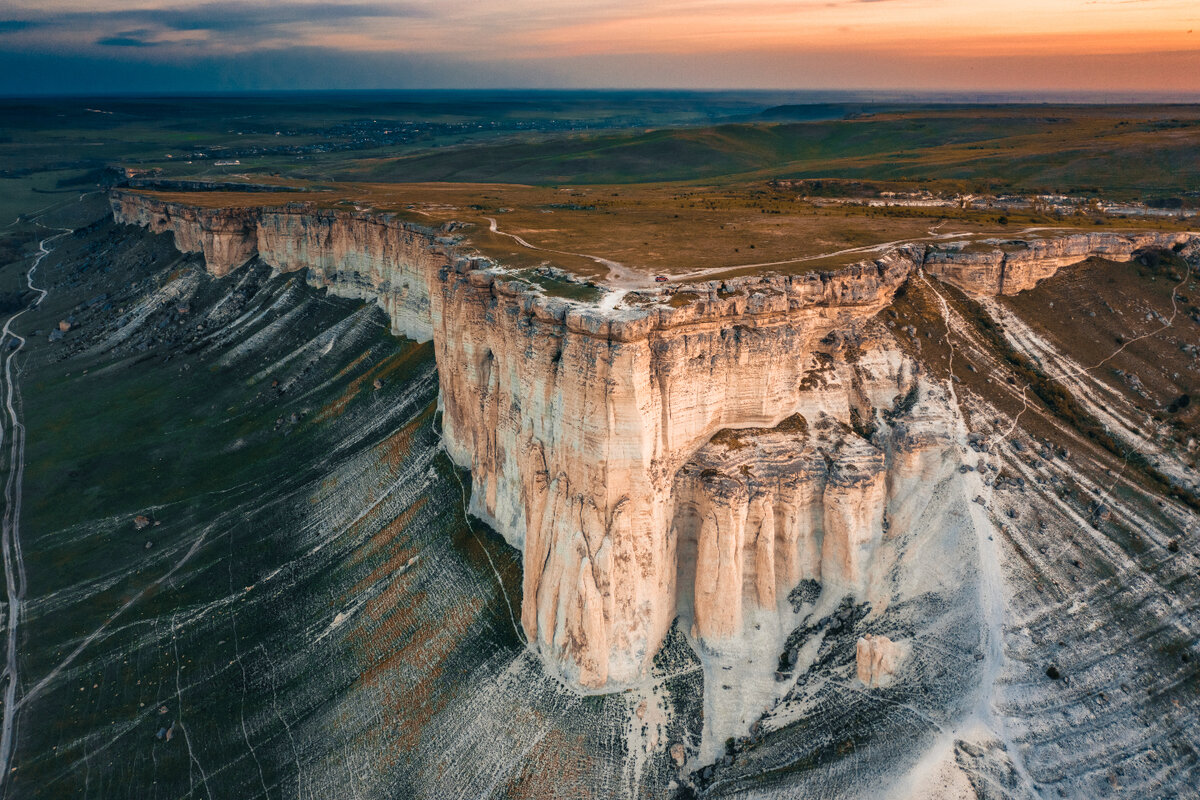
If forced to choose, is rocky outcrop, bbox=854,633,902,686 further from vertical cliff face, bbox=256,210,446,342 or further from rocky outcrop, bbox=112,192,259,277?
rocky outcrop, bbox=112,192,259,277

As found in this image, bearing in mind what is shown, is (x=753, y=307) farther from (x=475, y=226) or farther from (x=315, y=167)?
(x=315, y=167)

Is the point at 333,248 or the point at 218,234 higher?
the point at 218,234

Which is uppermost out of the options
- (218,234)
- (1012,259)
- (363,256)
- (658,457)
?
(1012,259)

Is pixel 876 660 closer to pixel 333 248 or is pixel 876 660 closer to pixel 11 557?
pixel 11 557

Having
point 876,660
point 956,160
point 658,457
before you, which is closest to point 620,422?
point 658,457

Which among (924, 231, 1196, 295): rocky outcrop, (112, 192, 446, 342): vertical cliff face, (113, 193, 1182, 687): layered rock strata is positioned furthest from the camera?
(112, 192, 446, 342): vertical cliff face

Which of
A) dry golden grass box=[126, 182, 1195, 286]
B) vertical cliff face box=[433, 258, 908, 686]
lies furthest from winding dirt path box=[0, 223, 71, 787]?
dry golden grass box=[126, 182, 1195, 286]

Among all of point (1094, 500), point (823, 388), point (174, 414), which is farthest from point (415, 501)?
point (1094, 500)

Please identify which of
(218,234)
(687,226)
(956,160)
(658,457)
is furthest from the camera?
(956,160)

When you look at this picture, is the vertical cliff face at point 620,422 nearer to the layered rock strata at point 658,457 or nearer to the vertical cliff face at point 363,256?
the layered rock strata at point 658,457
